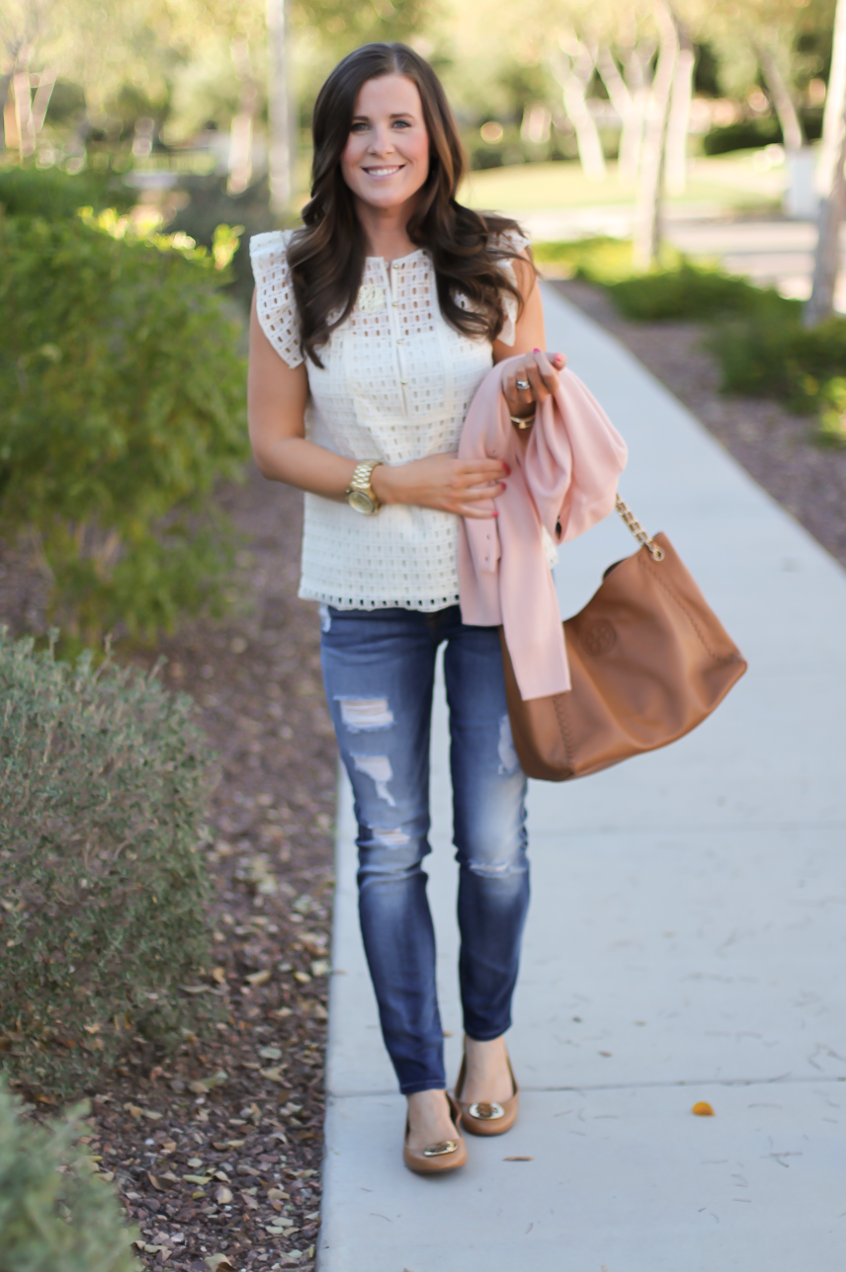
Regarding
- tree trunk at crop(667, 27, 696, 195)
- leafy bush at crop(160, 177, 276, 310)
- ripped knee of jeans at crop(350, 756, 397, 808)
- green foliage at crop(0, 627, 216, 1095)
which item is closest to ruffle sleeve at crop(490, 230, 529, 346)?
ripped knee of jeans at crop(350, 756, 397, 808)

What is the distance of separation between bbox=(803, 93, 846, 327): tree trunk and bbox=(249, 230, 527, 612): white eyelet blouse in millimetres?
8532

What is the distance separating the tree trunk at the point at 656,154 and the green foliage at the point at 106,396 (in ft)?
40.8

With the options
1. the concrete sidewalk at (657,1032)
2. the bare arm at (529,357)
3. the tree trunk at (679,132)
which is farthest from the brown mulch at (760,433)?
the tree trunk at (679,132)

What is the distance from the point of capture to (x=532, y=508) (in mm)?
2336

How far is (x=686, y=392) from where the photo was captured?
10250mm

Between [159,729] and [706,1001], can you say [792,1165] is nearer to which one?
[706,1001]

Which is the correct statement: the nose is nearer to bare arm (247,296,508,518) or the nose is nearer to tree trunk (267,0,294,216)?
bare arm (247,296,508,518)

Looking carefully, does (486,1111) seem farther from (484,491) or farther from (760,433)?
(760,433)

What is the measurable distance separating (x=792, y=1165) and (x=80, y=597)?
3.27m

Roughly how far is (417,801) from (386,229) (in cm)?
105

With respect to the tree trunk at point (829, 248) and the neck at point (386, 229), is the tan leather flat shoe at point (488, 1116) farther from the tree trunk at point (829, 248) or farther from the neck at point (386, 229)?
the tree trunk at point (829, 248)

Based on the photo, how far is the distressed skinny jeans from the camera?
2.40 meters

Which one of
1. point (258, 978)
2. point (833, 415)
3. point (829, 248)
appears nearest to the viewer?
point (258, 978)

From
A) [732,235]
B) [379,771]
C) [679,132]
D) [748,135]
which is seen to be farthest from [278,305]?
[748,135]
